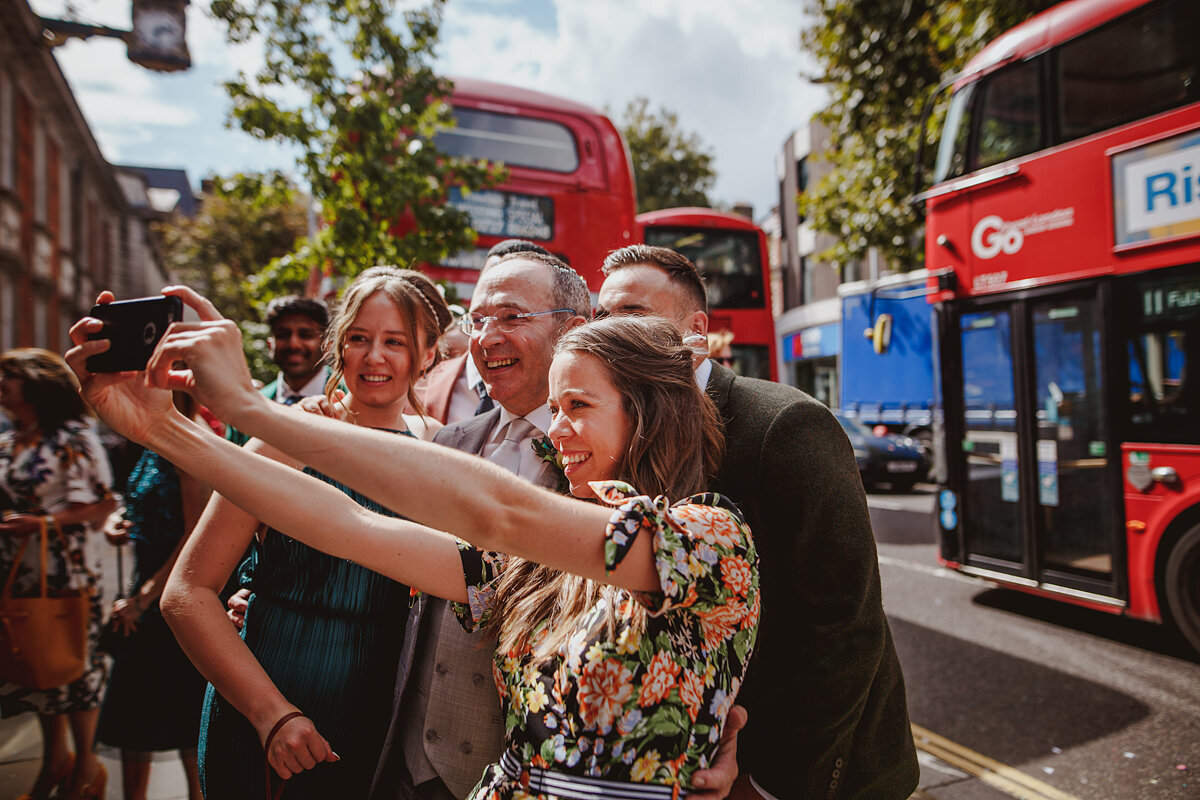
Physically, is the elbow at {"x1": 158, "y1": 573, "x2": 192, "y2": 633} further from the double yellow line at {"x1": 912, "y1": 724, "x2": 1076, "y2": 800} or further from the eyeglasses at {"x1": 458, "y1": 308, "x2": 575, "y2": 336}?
the double yellow line at {"x1": 912, "y1": 724, "x2": 1076, "y2": 800}

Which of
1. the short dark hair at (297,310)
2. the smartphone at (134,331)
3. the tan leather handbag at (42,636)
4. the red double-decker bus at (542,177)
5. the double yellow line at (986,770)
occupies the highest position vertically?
the red double-decker bus at (542,177)

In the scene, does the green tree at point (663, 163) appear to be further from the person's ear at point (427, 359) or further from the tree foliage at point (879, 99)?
the person's ear at point (427, 359)

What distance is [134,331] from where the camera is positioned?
4.00ft

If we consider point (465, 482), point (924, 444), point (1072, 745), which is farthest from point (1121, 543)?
point (924, 444)

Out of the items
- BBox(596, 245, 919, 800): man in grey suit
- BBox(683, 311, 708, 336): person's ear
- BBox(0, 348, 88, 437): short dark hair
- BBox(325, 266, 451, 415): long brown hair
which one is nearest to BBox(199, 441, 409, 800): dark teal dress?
BBox(325, 266, 451, 415): long brown hair

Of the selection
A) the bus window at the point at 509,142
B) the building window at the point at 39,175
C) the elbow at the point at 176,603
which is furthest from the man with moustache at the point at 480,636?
the building window at the point at 39,175

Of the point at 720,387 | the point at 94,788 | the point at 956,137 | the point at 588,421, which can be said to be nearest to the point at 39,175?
the point at 94,788

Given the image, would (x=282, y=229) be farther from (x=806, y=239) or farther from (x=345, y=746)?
(x=345, y=746)

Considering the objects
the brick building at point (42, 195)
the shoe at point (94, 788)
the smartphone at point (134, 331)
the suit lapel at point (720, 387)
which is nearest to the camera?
the smartphone at point (134, 331)

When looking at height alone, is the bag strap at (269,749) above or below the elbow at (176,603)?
below

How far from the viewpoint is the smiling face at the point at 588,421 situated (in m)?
1.50

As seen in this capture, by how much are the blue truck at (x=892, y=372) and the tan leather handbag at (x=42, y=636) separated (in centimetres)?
1184

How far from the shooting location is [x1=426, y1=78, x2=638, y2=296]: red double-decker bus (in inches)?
280

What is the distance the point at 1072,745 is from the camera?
4.13 metres
